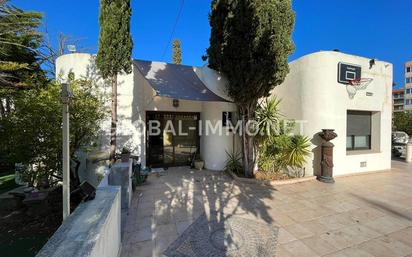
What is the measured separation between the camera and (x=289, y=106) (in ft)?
31.8

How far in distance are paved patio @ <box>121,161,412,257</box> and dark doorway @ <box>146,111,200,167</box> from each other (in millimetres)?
2250

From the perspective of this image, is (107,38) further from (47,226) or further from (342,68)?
(342,68)

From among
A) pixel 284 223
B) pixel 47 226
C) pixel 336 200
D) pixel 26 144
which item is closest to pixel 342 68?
pixel 336 200

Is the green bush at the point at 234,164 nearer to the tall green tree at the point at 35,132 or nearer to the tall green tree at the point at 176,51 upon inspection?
the tall green tree at the point at 35,132

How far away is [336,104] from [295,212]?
5689mm

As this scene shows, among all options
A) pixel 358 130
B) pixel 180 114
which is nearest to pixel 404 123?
pixel 358 130

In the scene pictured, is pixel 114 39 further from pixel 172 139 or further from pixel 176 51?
pixel 176 51

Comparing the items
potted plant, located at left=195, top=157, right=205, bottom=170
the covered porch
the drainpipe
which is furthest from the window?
potted plant, located at left=195, top=157, right=205, bottom=170

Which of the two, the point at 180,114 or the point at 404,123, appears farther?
the point at 404,123

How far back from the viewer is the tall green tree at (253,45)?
22.5 ft

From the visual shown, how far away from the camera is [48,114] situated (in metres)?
5.84

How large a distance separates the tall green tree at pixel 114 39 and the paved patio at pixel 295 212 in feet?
11.8

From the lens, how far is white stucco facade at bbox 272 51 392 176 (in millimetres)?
8633

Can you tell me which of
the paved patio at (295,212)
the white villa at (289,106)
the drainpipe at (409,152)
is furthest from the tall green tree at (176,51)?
the drainpipe at (409,152)
